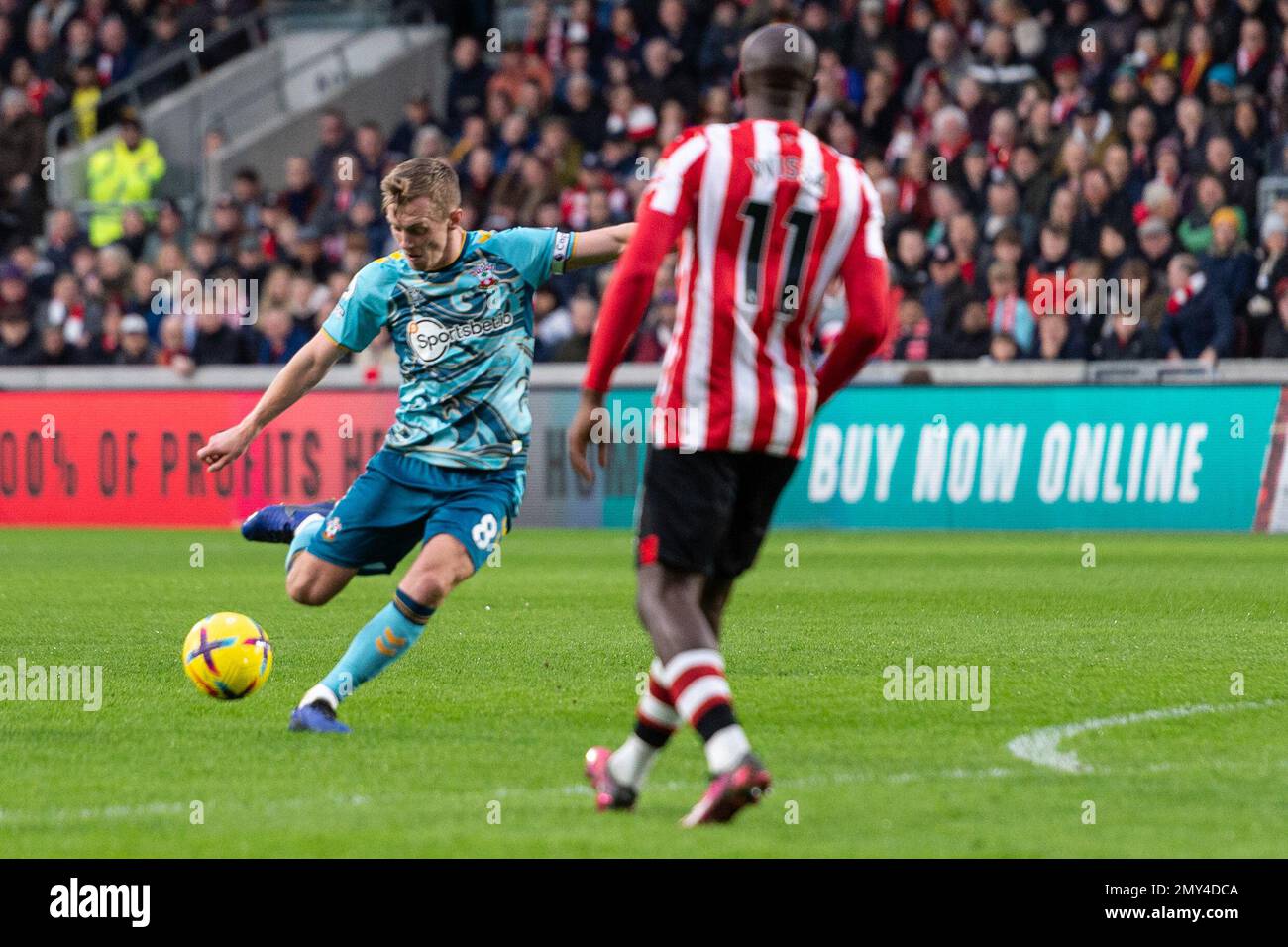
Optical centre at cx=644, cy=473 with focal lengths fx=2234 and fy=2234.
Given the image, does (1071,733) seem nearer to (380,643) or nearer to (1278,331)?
(380,643)

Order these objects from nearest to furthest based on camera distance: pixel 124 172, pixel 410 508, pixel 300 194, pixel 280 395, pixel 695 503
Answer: pixel 695 503, pixel 280 395, pixel 410 508, pixel 300 194, pixel 124 172

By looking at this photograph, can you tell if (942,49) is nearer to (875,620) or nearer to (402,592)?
(875,620)

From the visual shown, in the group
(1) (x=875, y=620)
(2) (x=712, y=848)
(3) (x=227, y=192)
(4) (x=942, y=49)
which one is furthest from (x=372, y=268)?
(3) (x=227, y=192)

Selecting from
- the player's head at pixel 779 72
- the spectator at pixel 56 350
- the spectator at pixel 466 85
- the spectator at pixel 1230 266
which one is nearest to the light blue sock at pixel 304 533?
the player's head at pixel 779 72

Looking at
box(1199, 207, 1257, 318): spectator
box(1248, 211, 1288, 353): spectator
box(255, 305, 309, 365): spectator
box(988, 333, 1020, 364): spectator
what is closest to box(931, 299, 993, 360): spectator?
box(988, 333, 1020, 364): spectator

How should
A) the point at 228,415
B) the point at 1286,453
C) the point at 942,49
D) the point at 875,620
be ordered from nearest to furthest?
the point at 875,620, the point at 1286,453, the point at 228,415, the point at 942,49

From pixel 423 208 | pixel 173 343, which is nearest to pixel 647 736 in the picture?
pixel 423 208

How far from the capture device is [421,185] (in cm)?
768

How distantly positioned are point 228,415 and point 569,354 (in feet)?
10.7

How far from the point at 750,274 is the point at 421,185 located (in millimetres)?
2169

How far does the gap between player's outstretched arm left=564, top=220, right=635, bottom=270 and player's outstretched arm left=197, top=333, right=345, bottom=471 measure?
2.96 feet

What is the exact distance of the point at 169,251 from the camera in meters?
24.5

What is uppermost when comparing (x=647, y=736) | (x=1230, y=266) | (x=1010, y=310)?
(x=1230, y=266)

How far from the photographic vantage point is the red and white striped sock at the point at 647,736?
5.98 m
